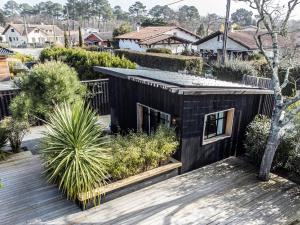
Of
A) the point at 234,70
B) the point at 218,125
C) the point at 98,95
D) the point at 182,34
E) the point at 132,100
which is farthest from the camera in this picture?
the point at 182,34

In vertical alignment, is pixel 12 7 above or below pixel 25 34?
above

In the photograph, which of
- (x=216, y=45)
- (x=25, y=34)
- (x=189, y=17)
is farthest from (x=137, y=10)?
(x=216, y=45)

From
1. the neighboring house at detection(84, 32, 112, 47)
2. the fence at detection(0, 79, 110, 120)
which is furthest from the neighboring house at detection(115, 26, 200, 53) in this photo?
the fence at detection(0, 79, 110, 120)

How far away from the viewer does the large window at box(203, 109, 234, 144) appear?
22.1 feet

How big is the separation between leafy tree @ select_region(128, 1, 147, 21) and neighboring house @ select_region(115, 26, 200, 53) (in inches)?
2295

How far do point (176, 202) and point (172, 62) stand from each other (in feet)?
54.7

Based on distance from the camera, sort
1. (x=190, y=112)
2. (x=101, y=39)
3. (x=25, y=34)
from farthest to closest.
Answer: (x=25, y=34) < (x=101, y=39) < (x=190, y=112)

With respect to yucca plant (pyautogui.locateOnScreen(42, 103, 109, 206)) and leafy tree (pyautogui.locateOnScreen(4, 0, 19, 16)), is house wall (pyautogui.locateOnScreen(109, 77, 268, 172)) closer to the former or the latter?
yucca plant (pyautogui.locateOnScreen(42, 103, 109, 206))

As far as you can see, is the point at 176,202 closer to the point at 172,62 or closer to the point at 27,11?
the point at 172,62

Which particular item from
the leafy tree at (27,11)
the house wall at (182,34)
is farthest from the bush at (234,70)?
the leafy tree at (27,11)

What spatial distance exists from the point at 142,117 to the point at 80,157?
10.0 ft

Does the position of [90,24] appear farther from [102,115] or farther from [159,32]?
[102,115]

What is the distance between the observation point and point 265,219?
15.9ft

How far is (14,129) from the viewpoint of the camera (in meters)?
7.36
